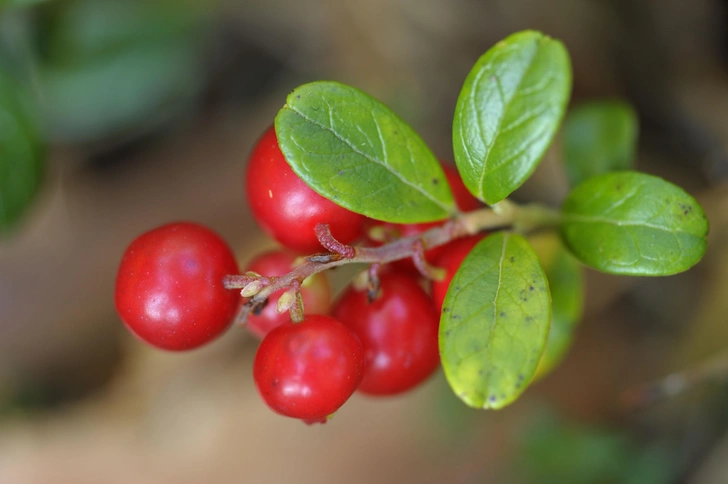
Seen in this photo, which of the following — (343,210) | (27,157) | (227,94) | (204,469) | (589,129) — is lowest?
(204,469)

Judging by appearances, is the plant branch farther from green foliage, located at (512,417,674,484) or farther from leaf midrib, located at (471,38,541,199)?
green foliage, located at (512,417,674,484)

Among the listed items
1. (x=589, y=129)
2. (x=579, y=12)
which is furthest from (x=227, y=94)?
(x=589, y=129)

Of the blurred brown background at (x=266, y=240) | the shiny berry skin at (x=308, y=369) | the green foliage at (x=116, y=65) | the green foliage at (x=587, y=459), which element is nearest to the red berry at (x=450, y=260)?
the shiny berry skin at (x=308, y=369)

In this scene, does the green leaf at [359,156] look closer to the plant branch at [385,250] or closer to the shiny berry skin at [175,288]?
the plant branch at [385,250]

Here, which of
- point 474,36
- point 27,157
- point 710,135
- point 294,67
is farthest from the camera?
point 294,67

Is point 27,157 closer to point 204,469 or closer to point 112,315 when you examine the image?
point 112,315

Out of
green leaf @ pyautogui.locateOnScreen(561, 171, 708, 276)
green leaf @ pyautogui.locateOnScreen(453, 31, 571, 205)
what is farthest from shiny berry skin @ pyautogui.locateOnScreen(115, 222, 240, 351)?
green leaf @ pyautogui.locateOnScreen(561, 171, 708, 276)

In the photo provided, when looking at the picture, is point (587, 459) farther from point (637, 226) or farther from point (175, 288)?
point (175, 288)
